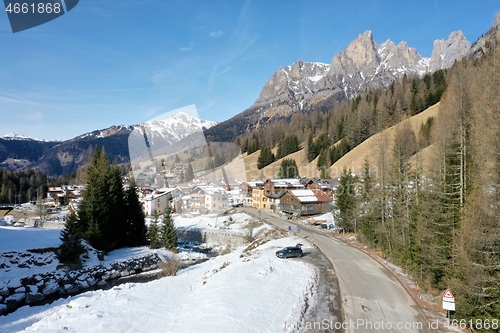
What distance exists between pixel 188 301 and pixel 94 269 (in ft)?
55.4

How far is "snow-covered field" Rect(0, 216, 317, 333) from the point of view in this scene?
523 inches

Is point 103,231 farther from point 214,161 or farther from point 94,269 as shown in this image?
point 214,161

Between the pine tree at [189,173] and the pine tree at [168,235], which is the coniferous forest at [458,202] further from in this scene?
the pine tree at [189,173]

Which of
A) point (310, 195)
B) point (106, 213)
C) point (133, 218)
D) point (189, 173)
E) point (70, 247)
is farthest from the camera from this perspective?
point (189, 173)

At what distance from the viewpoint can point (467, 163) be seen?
14.3 metres

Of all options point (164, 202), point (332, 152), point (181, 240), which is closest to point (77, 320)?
point (181, 240)

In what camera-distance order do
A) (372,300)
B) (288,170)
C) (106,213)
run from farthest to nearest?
(288,170), (106,213), (372,300)

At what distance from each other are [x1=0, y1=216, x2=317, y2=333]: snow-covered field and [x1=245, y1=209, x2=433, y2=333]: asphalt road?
6.84ft

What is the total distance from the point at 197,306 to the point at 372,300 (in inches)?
360

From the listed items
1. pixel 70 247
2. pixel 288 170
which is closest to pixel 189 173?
pixel 288 170

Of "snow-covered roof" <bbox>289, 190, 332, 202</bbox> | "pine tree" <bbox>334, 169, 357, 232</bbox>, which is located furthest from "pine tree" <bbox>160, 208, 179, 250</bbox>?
"snow-covered roof" <bbox>289, 190, 332, 202</bbox>

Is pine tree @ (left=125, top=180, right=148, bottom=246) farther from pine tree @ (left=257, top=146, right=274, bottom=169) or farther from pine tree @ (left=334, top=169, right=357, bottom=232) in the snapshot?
pine tree @ (left=257, top=146, right=274, bottom=169)

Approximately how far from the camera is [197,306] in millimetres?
15820

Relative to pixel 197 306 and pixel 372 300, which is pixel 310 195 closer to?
pixel 372 300
